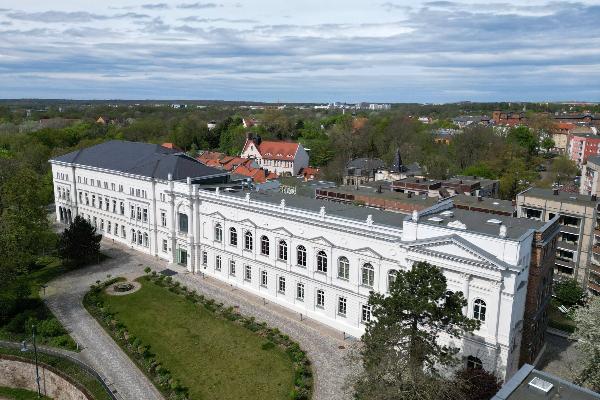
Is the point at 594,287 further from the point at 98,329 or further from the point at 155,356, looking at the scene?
the point at 98,329

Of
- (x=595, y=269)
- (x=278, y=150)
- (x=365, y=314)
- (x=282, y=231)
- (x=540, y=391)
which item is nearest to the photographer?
(x=540, y=391)

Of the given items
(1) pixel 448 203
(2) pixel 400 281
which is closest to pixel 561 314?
(1) pixel 448 203

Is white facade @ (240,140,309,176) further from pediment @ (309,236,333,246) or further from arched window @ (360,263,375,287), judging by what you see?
arched window @ (360,263,375,287)

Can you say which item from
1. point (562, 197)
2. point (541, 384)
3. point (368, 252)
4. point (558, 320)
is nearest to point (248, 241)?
point (368, 252)

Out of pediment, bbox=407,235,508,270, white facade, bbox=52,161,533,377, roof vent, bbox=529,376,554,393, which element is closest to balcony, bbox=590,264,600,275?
white facade, bbox=52,161,533,377

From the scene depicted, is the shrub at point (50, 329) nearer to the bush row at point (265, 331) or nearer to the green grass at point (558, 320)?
the bush row at point (265, 331)

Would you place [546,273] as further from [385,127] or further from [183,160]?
[385,127]

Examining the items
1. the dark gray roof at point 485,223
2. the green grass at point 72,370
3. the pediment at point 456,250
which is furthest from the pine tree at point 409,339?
the green grass at point 72,370
